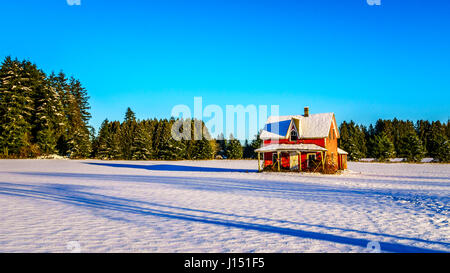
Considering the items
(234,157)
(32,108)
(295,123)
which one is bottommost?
(234,157)

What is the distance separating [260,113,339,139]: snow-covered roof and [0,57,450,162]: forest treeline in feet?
97.9

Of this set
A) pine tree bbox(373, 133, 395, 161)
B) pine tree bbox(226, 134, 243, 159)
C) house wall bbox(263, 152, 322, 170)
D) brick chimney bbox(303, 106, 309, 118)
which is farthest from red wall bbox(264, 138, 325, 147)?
pine tree bbox(226, 134, 243, 159)

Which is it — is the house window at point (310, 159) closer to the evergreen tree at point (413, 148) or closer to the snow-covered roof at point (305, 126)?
the snow-covered roof at point (305, 126)

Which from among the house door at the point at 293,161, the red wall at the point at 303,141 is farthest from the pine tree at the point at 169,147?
the house door at the point at 293,161

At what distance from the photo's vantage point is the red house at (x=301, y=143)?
2761 centimetres

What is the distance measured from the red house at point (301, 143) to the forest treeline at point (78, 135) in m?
30.5

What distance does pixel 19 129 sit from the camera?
39.9 m

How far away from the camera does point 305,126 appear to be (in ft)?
101

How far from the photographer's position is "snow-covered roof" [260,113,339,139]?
95.9 feet

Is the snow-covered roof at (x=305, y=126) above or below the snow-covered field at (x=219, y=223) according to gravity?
above

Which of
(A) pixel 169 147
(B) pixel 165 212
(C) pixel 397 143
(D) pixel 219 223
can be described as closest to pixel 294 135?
(B) pixel 165 212
